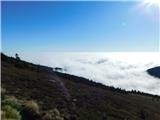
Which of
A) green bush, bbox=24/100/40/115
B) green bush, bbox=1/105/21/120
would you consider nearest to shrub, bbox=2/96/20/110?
green bush, bbox=24/100/40/115

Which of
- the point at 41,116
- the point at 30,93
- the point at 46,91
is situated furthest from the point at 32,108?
the point at 46,91

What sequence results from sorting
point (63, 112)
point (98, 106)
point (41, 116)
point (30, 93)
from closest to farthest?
1. point (41, 116)
2. point (63, 112)
3. point (30, 93)
4. point (98, 106)

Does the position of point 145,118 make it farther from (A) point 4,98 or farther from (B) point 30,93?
(A) point 4,98

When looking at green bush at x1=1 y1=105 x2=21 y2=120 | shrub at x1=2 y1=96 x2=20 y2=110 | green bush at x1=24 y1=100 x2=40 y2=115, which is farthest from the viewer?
green bush at x1=24 y1=100 x2=40 y2=115

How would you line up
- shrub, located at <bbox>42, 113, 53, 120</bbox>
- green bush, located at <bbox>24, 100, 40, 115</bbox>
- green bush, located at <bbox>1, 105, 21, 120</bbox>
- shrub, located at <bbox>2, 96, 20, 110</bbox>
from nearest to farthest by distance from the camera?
1. green bush, located at <bbox>1, 105, 21, 120</bbox>
2. shrub, located at <bbox>2, 96, 20, 110</bbox>
3. shrub, located at <bbox>42, 113, 53, 120</bbox>
4. green bush, located at <bbox>24, 100, 40, 115</bbox>

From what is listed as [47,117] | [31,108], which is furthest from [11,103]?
[47,117]

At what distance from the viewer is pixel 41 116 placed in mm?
19844

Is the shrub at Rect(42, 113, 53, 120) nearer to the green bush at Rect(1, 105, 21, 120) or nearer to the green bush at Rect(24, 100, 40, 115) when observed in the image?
the green bush at Rect(24, 100, 40, 115)

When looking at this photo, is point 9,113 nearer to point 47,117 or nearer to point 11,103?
point 11,103

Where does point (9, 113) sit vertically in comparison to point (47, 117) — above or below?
above

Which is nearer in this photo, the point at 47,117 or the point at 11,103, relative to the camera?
the point at 11,103

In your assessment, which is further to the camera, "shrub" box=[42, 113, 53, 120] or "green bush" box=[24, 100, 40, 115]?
"green bush" box=[24, 100, 40, 115]

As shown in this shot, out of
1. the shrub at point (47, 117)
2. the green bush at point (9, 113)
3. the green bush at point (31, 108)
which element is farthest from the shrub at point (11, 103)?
the shrub at point (47, 117)

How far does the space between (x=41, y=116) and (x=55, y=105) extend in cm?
385
